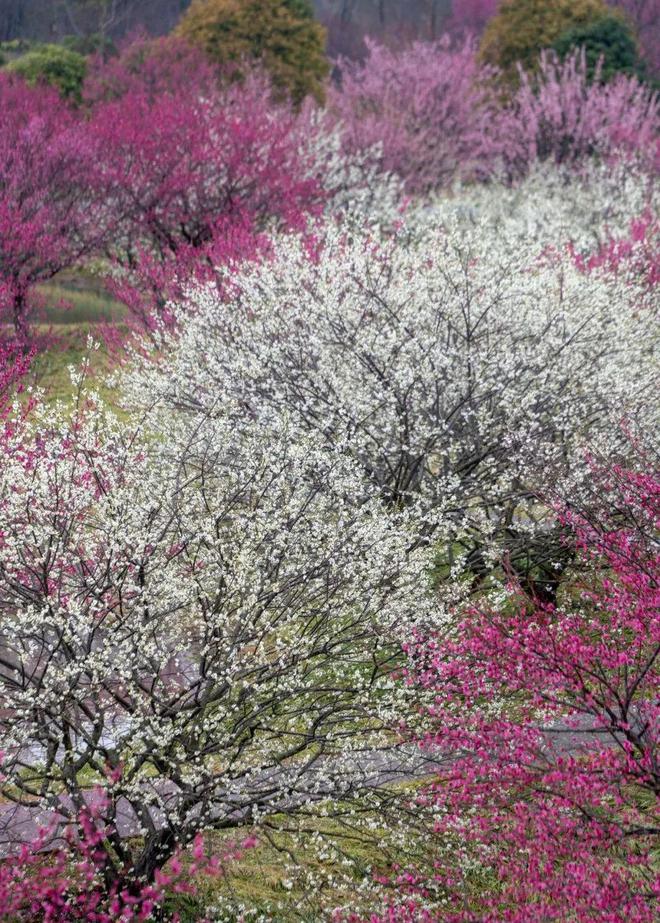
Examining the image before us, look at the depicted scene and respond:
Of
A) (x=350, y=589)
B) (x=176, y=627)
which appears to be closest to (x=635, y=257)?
(x=350, y=589)

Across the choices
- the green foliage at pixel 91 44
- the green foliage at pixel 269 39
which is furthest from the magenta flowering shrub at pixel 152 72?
the green foliage at pixel 91 44

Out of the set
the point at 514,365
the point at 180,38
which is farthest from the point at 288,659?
the point at 180,38

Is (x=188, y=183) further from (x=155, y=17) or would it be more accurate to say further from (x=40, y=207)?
(x=155, y=17)

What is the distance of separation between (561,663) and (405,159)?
34.2 m

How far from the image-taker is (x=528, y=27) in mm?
48375

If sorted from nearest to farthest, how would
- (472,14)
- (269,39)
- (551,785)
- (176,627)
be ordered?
(551,785)
(176,627)
(269,39)
(472,14)

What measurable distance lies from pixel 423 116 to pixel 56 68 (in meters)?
15.1

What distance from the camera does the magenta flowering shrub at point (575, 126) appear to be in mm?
35875

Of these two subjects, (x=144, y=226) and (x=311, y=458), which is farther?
(x=144, y=226)

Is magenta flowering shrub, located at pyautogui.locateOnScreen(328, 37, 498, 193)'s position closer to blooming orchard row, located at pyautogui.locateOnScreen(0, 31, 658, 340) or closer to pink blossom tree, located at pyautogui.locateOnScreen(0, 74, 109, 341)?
blooming orchard row, located at pyautogui.locateOnScreen(0, 31, 658, 340)

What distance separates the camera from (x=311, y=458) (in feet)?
31.8

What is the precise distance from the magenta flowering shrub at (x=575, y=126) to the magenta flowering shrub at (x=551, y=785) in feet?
97.1

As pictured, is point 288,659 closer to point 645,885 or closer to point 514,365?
point 645,885

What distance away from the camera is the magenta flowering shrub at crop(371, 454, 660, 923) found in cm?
669
